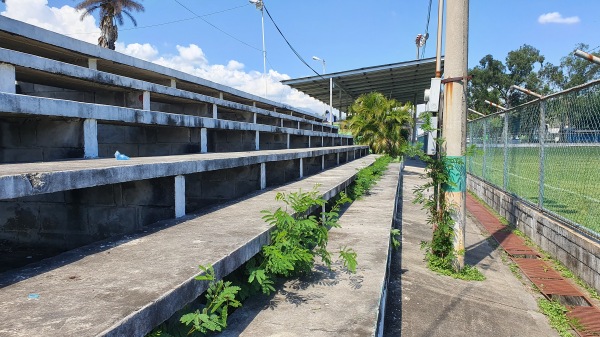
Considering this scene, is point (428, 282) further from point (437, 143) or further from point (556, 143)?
point (556, 143)

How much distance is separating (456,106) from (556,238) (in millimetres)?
2770

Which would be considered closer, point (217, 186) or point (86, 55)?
point (217, 186)

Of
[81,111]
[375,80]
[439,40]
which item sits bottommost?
[81,111]

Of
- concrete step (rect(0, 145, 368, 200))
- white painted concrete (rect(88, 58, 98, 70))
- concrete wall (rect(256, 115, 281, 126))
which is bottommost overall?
concrete step (rect(0, 145, 368, 200))

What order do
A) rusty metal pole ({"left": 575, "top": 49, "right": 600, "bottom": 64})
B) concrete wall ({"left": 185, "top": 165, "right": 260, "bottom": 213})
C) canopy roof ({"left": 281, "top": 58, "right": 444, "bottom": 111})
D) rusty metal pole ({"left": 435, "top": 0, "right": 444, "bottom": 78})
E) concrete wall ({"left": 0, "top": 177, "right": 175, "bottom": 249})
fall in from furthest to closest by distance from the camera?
canopy roof ({"left": 281, "top": 58, "right": 444, "bottom": 111})
rusty metal pole ({"left": 435, "top": 0, "right": 444, "bottom": 78})
concrete wall ({"left": 185, "top": 165, "right": 260, "bottom": 213})
rusty metal pole ({"left": 575, "top": 49, "right": 600, "bottom": 64})
concrete wall ({"left": 0, "top": 177, "right": 175, "bottom": 249})

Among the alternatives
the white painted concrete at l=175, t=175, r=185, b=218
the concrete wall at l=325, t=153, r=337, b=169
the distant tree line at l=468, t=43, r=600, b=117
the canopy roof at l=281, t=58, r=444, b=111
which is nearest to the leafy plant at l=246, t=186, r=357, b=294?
the white painted concrete at l=175, t=175, r=185, b=218

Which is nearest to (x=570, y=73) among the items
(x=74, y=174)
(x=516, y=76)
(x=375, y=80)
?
(x=516, y=76)

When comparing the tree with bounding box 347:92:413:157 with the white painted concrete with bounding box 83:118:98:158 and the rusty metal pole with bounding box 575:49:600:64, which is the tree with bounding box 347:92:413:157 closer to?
the rusty metal pole with bounding box 575:49:600:64

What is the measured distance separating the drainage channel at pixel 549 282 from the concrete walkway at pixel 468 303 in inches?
9.4

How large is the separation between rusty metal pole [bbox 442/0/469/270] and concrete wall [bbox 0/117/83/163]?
4369mm

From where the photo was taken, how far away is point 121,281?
1807 mm

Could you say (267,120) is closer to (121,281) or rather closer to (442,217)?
(442,217)

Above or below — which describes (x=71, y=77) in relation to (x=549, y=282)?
above

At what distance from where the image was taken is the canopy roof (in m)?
19.8
